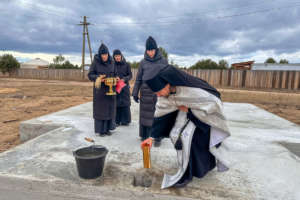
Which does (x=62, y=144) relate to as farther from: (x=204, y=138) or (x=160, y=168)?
(x=204, y=138)

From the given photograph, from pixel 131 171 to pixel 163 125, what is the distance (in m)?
0.70

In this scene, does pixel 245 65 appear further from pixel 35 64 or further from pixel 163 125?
pixel 35 64

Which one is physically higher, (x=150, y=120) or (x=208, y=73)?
(x=208, y=73)

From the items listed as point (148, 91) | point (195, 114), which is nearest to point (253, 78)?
point (148, 91)

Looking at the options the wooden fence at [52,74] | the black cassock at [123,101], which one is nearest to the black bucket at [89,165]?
the black cassock at [123,101]

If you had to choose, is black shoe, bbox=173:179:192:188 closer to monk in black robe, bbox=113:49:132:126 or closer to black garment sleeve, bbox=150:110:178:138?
black garment sleeve, bbox=150:110:178:138

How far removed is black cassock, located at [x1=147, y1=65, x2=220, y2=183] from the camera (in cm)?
196

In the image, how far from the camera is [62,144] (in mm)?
3412

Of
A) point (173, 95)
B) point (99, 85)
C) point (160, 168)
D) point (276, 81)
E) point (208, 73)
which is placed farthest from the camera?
point (208, 73)

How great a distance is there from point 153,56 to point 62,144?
208 centimetres

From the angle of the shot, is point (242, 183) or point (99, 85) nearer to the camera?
point (242, 183)

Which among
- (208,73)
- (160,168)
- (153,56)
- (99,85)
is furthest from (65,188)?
(208,73)

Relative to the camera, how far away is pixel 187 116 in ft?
7.50

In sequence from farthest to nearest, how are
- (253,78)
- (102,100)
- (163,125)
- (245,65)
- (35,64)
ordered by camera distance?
(35,64), (245,65), (253,78), (102,100), (163,125)
